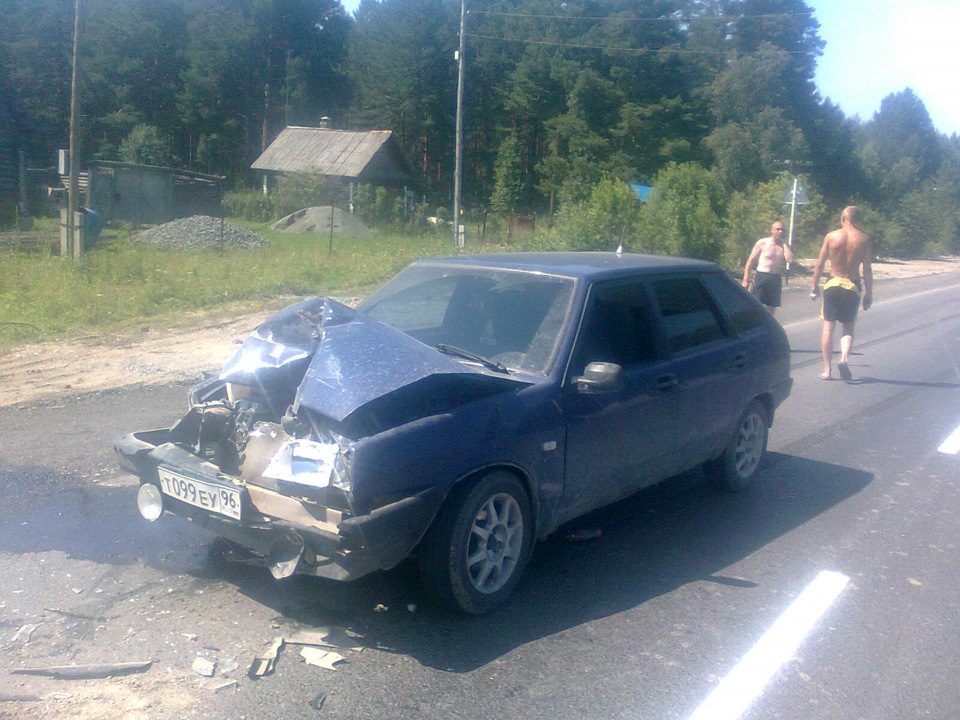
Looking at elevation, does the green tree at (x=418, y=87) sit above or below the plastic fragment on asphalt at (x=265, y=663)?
above

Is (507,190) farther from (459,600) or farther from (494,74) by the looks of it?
(459,600)

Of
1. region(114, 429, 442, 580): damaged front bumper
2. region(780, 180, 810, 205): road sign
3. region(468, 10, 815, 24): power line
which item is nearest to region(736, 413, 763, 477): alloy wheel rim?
region(114, 429, 442, 580): damaged front bumper

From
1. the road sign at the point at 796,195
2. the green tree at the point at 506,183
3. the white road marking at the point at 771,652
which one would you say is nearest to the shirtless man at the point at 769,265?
the white road marking at the point at 771,652

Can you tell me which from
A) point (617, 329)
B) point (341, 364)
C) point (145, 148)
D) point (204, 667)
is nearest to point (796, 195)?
point (617, 329)

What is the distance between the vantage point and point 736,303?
5.93m

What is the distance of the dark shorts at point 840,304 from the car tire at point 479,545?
22.5 feet

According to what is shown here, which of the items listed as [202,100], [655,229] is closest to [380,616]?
[655,229]

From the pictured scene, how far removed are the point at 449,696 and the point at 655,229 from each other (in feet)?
62.7

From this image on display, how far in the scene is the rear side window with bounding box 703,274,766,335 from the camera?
5746 millimetres

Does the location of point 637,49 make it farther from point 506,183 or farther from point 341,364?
point 341,364

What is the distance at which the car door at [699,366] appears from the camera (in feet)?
16.9

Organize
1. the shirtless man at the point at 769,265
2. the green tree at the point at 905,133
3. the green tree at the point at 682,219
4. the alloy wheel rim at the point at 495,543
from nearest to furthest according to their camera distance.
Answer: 1. the alloy wheel rim at the point at 495,543
2. the shirtless man at the point at 769,265
3. the green tree at the point at 682,219
4. the green tree at the point at 905,133

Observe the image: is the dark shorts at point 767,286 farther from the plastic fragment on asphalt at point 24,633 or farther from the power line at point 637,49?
the power line at point 637,49

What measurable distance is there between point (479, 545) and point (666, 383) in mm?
1595
